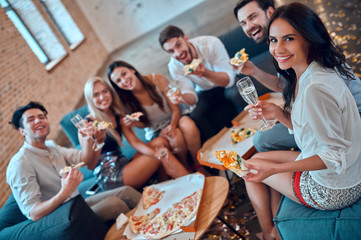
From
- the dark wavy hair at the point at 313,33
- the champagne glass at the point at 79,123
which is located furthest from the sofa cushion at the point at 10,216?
the dark wavy hair at the point at 313,33

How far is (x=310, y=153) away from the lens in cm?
129

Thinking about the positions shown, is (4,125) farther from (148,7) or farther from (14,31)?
(148,7)

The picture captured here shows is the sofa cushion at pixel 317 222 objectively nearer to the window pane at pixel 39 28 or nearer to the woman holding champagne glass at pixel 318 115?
the woman holding champagne glass at pixel 318 115

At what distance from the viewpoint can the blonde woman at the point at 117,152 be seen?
8.95 ft

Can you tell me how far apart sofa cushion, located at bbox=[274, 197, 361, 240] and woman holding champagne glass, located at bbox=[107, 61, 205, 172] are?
146cm

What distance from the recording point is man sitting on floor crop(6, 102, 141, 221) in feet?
6.86

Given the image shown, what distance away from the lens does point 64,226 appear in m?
1.88

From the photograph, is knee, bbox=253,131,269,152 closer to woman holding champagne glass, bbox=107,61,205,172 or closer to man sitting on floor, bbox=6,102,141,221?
woman holding champagne glass, bbox=107,61,205,172

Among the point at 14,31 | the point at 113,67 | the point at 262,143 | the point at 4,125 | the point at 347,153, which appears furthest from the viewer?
the point at 14,31

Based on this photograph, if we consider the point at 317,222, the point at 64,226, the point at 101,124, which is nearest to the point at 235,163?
the point at 317,222

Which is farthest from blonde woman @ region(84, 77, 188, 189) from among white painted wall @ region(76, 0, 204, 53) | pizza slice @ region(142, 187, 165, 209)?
white painted wall @ region(76, 0, 204, 53)

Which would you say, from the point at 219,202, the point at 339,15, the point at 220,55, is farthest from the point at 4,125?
the point at 339,15

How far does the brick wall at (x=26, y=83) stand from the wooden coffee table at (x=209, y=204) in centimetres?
291

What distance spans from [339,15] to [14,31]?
7.35 metres
